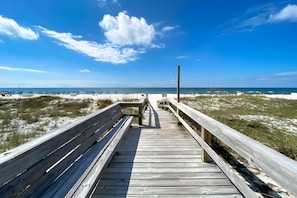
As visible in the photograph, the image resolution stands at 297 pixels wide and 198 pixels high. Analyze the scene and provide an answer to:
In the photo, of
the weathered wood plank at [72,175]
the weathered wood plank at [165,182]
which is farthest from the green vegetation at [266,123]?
the weathered wood plank at [72,175]

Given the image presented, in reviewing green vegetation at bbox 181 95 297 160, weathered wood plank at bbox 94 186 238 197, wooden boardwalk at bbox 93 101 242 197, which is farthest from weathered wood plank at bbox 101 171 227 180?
green vegetation at bbox 181 95 297 160

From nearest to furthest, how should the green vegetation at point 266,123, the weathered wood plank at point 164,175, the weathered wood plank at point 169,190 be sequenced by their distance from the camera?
the weathered wood plank at point 169,190 < the weathered wood plank at point 164,175 < the green vegetation at point 266,123

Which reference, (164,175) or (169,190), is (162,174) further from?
(169,190)

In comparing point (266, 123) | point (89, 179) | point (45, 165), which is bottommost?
point (266, 123)

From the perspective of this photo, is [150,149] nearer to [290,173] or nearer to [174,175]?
[174,175]

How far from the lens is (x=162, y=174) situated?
7.98ft

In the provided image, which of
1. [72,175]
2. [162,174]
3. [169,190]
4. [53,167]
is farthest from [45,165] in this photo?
[162,174]

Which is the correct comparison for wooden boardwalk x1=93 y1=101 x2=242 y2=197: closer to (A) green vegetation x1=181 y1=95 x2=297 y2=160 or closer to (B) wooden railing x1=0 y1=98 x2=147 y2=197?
(B) wooden railing x1=0 y1=98 x2=147 y2=197

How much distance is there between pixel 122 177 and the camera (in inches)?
92.8

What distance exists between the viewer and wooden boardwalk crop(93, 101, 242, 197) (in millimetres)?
2035

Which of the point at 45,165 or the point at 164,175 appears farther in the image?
the point at 164,175

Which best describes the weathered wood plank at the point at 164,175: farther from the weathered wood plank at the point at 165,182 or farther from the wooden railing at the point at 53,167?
the wooden railing at the point at 53,167

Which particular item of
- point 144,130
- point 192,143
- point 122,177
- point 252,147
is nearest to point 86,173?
point 122,177

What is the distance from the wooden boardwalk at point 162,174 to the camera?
204 centimetres
